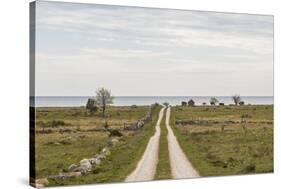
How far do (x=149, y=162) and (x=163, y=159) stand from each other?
0.69ft

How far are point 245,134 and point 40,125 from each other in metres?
3.02

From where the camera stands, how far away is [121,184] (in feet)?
32.8

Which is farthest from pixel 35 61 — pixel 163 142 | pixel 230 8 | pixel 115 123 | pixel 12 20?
pixel 230 8

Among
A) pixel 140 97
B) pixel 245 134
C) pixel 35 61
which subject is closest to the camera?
pixel 35 61

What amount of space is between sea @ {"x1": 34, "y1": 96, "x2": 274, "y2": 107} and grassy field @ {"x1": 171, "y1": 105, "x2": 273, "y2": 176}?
93 millimetres

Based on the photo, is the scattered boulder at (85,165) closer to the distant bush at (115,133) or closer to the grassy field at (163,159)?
the distant bush at (115,133)

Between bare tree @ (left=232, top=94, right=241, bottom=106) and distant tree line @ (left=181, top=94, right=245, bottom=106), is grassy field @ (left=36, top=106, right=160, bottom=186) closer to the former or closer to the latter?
distant tree line @ (left=181, top=94, right=245, bottom=106)

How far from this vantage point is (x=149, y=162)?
10.2 m

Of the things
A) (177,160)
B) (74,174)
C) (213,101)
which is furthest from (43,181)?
(213,101)

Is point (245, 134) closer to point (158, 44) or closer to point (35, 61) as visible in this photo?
point (158, 44)

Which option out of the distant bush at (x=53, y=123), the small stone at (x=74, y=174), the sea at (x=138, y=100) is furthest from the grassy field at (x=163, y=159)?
the distant bush at (x=53, y=123)

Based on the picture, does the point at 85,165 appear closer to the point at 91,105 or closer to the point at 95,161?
the point at 95,161

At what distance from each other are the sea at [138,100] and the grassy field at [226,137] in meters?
0.09

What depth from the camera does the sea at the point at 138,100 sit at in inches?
379
